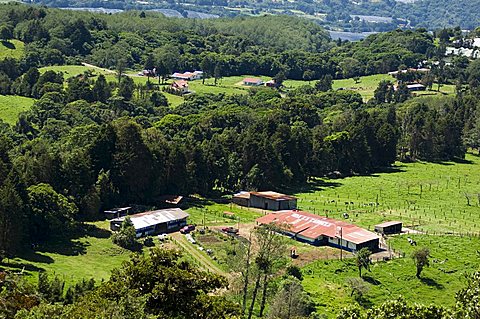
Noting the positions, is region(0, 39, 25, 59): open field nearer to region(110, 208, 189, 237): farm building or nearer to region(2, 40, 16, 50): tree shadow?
region(2, 40, 16, 50): tree shadow

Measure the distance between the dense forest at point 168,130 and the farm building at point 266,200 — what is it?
4.33 meters

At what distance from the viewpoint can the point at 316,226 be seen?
2240 inches

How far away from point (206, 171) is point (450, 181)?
103 feet

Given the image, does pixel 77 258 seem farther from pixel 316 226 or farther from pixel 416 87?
pixel 416 87

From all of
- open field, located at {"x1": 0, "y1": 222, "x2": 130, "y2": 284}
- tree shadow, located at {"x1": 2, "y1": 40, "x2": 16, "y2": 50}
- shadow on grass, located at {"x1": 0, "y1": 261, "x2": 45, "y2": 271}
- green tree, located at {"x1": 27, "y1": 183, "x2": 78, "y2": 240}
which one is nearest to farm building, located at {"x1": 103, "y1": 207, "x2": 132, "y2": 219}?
open field, located at {"x1": 0, "y1": 222, "x2": 130, "y2": 284}

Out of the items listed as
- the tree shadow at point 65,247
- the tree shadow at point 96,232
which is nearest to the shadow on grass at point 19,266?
the tree shadow at point 65,247

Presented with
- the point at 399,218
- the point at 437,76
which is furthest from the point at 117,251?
the point at 437,76

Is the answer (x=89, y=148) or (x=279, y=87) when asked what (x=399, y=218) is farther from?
(x=279, y=87)

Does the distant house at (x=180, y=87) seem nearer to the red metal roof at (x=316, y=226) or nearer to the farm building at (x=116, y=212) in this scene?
the farm building at (x=116, y=212)

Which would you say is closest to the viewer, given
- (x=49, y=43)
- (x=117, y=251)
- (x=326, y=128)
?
(x=117, y=251)

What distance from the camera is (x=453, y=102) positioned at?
4488 inches

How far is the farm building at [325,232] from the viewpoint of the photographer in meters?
53.7

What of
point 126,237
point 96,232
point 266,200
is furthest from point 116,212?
point 266,200

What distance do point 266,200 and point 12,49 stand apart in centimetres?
7673
